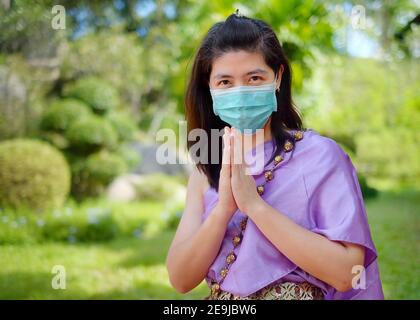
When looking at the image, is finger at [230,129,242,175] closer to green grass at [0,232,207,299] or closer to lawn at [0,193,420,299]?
lawn at [0,193,420,299]

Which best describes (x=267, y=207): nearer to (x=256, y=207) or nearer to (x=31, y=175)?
(x=256, y=207)

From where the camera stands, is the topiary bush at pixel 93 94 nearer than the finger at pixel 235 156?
No

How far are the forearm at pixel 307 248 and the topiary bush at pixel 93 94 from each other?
A: 22.5 feet

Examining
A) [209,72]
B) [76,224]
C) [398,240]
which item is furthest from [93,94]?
[209,72]

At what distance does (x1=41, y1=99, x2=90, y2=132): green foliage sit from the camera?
7.74 m

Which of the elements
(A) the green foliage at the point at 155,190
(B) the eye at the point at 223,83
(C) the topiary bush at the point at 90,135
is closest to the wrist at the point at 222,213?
(B) the eye at the point at 223,83

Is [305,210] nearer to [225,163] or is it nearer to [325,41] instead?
[225,163]

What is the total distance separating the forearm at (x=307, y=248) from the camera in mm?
1493

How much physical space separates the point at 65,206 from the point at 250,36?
623 cm

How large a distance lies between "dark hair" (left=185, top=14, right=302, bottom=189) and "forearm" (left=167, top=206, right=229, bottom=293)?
212mm

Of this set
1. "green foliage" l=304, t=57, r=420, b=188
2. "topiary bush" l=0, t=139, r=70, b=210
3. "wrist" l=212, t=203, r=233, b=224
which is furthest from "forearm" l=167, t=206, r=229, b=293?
"green foliage" l=304, t=57, r=420, b=188

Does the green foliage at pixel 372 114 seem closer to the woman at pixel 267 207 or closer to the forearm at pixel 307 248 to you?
the woman at pixel 267 207

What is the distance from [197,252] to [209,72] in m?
0.56
